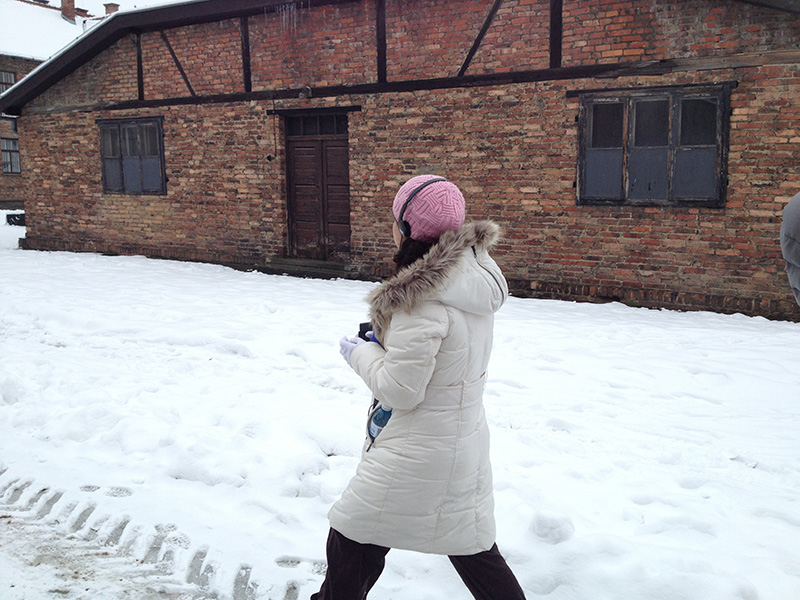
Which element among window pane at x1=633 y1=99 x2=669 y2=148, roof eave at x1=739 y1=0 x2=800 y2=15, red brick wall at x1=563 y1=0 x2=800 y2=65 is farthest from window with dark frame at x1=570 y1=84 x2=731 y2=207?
roof eave at x1=739 y1=0 x2=800 y2=15

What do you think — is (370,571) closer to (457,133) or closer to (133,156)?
(457,133)

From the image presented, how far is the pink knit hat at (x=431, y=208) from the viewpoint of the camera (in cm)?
208

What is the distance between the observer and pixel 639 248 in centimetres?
838

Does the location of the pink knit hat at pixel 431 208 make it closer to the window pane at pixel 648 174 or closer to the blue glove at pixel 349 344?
the blue glove at pixel 349 344

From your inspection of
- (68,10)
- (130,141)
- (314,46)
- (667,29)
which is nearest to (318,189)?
(314,46)

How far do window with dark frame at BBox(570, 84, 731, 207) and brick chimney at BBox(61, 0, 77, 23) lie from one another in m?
32.4

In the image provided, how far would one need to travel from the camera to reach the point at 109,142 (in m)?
12.8

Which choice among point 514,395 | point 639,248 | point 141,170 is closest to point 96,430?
point 514,395

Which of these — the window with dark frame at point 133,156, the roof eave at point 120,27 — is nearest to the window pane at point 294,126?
the roof eave at point 120,27

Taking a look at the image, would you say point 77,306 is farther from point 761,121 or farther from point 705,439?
point 761,121

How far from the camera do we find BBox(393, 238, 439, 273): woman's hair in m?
2.13

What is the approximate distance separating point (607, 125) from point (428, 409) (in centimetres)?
728

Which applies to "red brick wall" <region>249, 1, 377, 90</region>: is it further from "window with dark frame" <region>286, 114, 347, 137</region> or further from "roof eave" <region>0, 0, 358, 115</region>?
"window with dark frame" <region>286, 114, 347, 137</region>

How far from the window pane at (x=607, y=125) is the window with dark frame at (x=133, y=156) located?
789cm
